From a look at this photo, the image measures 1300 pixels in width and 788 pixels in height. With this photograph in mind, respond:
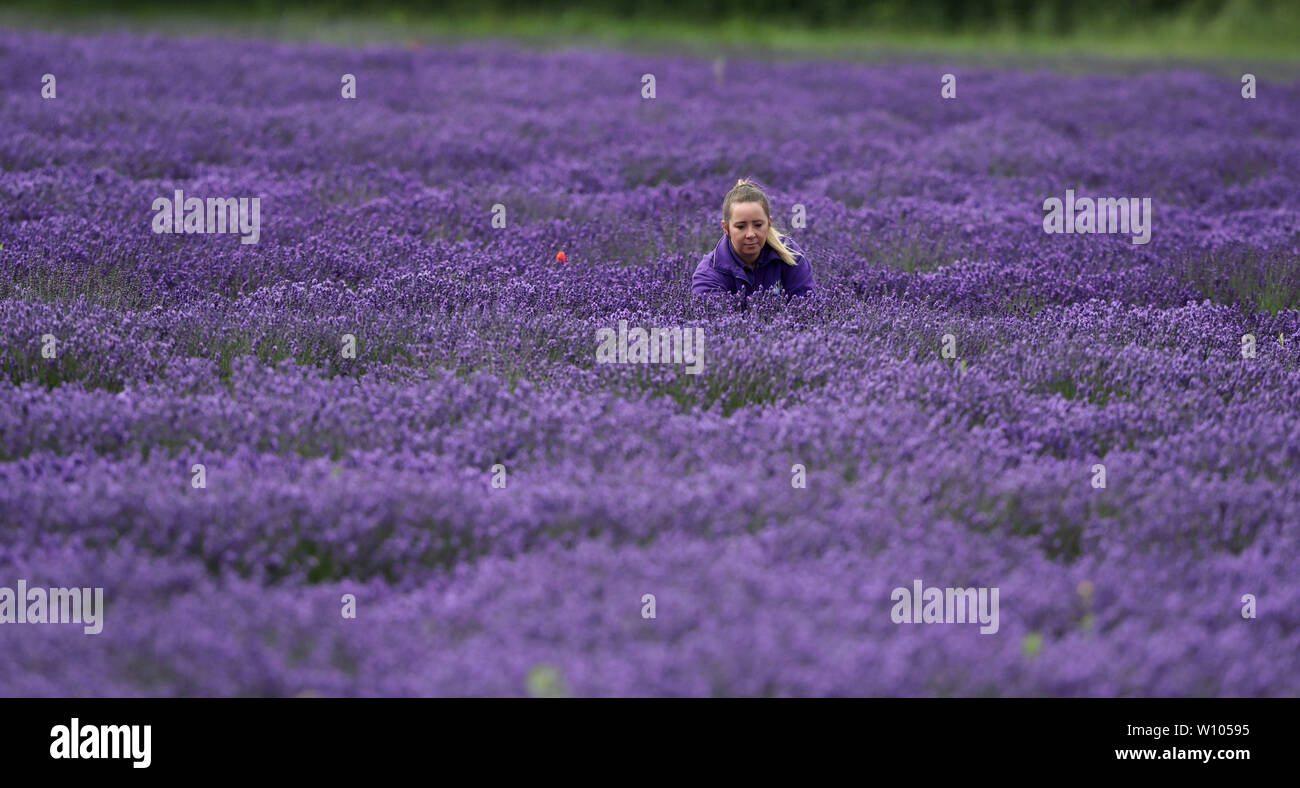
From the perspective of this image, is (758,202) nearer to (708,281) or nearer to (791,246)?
(708,281)

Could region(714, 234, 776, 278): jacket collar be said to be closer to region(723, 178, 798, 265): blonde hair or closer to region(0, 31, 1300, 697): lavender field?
region(723, 178, 798, 265): blonde hair

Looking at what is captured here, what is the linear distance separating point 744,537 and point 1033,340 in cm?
233

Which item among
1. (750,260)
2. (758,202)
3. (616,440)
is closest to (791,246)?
(750,260)

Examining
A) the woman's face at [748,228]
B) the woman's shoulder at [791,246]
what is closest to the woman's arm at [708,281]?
the woman's face at [748,228]

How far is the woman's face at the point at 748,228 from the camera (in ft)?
16.7

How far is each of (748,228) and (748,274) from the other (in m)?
0.30

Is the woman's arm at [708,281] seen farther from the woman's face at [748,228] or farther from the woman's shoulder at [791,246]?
the woman's shoulder at [791,246]

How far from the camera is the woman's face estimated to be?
5.09m

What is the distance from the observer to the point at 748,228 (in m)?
5.12

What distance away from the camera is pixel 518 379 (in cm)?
405

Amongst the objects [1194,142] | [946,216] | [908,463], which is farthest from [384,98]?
[908,463]

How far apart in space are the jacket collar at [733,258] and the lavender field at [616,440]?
10.1 inches

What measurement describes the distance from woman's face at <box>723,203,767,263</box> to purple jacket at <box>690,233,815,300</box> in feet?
0.27
